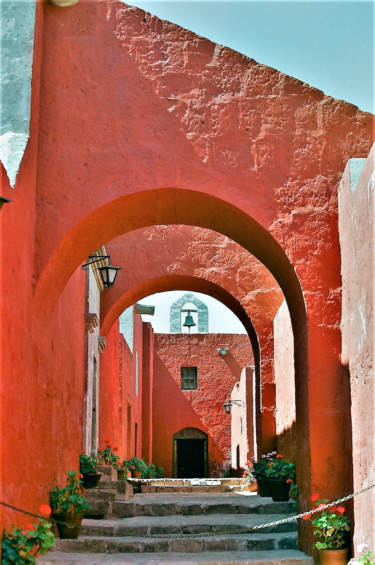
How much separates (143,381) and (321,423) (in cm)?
1622

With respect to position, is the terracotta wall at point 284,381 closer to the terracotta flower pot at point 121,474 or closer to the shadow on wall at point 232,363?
the terracotta flower pot at point 121,474

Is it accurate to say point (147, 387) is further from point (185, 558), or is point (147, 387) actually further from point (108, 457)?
point (185, 558)

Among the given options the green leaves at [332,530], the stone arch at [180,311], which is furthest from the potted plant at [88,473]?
the stone arch at [180,311]

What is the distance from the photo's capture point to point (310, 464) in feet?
20.6

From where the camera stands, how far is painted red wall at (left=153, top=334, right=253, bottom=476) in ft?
74.9

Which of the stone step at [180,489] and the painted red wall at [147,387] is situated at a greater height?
the painted red wall at [147,387]

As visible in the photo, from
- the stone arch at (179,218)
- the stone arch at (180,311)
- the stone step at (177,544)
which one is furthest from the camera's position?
the stone arch at (180,311)

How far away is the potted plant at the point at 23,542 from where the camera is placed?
491cm

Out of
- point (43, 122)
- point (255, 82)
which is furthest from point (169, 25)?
point (43, 122)

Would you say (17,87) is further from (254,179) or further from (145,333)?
(145,333)

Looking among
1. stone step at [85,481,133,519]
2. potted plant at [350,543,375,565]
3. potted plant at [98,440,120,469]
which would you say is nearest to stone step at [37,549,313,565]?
potted plant at [350,543,375,565]

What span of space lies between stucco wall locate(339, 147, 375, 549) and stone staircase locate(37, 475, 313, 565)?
1.10 meters

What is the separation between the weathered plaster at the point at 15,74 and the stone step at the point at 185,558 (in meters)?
3.28

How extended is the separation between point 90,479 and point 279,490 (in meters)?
2.40
